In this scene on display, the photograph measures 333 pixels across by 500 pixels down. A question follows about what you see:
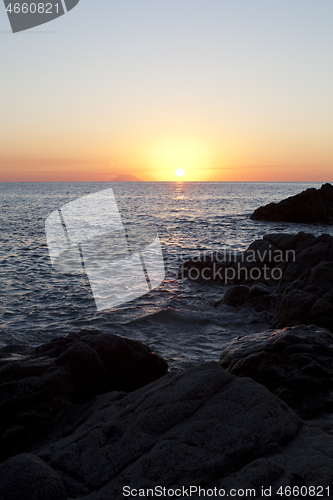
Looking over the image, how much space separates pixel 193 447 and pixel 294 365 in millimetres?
3043

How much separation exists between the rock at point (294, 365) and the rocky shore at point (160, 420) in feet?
0.06

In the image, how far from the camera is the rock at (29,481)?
3.21 meters

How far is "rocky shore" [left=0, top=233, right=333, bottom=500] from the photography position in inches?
130

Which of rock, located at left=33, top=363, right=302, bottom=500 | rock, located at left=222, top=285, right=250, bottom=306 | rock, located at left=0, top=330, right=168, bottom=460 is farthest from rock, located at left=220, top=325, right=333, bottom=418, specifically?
rock, located at left=222, top=285, right=250, bottom=306

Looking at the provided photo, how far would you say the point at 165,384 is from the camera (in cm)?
477

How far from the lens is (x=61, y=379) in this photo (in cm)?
553

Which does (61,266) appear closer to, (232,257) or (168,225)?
(232,257)

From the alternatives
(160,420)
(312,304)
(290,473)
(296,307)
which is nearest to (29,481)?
(160,420)

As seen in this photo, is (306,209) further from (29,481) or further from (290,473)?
(29,481)

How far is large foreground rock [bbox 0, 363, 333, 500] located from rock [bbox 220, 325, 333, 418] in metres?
1.49

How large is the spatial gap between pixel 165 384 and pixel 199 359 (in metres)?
3.75

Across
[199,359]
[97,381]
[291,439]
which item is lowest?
[199,359]

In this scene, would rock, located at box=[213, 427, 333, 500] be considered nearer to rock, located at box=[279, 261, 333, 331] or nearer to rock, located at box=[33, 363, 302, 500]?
rock, located at box=[33, 363, 302, 500]

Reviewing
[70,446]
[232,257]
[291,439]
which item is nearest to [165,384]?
[70,446]
